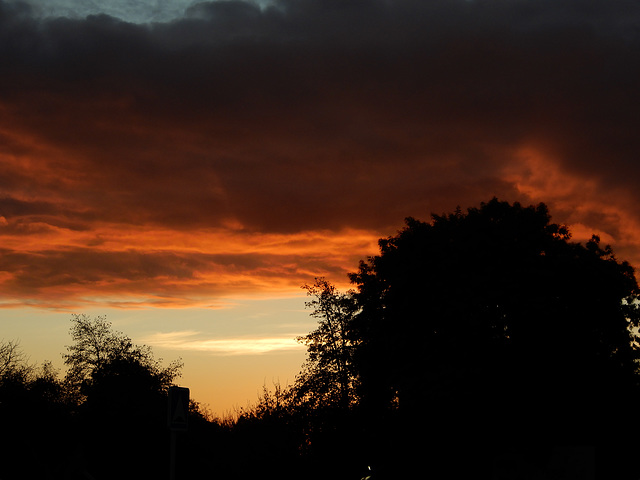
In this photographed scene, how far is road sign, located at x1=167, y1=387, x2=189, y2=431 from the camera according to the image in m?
12.2

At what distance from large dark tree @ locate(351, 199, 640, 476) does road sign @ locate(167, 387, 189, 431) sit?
2609cm

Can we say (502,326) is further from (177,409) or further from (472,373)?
(177,409)

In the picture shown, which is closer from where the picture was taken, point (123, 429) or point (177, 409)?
point (177, 409)

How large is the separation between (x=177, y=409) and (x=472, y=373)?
2717 cm

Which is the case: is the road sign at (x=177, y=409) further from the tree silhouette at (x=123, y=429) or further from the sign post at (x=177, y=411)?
the tree silhouette at (x=123, y=429)

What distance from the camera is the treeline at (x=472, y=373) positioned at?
123 feet

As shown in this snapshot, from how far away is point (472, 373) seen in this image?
3731 centimetres

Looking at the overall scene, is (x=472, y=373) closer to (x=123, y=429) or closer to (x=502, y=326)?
(x=502, y=326)

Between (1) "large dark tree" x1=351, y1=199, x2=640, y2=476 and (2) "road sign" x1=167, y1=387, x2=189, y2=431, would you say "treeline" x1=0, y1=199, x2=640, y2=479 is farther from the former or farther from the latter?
(2) "road sign" x1=167, y1=387, x2=189, y2=431

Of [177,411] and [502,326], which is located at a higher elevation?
[502,326]

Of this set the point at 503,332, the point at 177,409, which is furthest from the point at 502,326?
the point at 177,409

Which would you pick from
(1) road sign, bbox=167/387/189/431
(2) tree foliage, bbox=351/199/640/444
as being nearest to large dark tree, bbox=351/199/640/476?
(2) tree foliage, bbox=351/199/640/444

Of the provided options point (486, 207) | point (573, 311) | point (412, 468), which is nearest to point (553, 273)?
point (573, 311)

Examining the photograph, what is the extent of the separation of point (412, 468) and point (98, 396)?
102 ft
